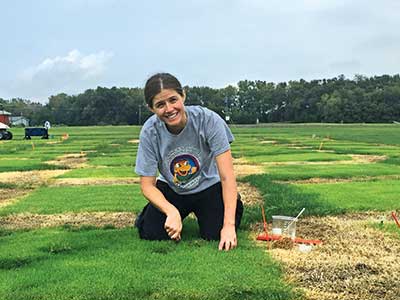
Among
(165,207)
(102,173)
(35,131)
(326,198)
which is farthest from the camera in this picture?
(35,131)

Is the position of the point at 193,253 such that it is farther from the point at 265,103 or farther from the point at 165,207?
the point at 265,103

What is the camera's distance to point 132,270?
4246 millimetres

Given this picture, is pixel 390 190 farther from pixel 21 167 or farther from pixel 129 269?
pixel 21 167

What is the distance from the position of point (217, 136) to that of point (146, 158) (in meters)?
0.74

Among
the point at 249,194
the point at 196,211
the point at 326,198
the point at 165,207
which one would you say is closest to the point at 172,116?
the point at 165,207

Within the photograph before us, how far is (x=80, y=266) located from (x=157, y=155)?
1474 millimetres

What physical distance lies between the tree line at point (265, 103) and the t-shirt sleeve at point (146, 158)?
104 metres

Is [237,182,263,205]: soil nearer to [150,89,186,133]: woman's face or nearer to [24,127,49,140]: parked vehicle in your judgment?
[150,89,186,133]: woman's face

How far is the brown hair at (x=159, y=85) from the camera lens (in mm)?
4898

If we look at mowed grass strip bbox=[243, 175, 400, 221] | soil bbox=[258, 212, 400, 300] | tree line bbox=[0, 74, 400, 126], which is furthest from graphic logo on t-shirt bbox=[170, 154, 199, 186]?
tree line bbox=[0, 74, 400, 126]

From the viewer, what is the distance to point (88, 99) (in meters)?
123

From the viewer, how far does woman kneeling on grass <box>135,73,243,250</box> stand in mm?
5008

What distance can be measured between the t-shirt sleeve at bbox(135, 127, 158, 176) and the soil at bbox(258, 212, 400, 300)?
4.48 feet

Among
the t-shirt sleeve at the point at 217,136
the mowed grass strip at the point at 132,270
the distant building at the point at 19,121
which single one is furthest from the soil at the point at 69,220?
the distant building at the point at 19,121
